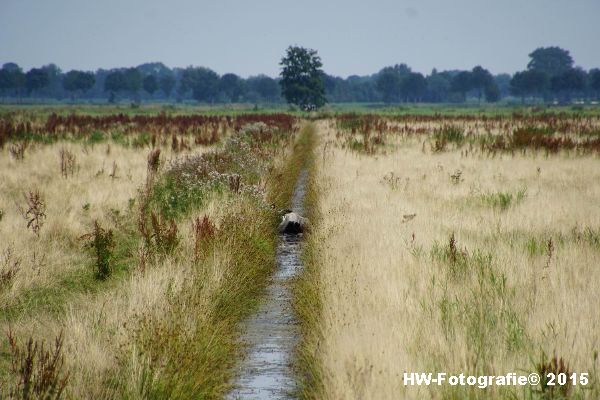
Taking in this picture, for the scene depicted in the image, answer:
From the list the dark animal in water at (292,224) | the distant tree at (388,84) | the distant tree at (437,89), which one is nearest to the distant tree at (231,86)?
the distant tree at (388,84)

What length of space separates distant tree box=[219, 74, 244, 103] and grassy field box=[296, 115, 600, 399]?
135 metres

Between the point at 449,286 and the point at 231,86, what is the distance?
142 metres

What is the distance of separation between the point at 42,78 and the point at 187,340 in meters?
153

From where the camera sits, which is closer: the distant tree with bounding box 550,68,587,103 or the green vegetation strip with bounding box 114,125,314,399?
the green vegetation strip with bounding box 114,125,314,399

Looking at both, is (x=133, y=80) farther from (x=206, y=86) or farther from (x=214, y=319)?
(x=214, y=319)

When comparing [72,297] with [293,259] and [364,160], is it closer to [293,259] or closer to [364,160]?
[293,259]

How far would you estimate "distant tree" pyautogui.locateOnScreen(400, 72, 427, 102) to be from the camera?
149 metres

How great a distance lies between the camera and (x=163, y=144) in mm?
18828

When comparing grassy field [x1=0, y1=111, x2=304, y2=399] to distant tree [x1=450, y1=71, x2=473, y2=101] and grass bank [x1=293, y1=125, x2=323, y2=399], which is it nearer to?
grass bank [x1=293, y1=125, x2=323, y2=399]

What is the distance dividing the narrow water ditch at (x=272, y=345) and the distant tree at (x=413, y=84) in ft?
488

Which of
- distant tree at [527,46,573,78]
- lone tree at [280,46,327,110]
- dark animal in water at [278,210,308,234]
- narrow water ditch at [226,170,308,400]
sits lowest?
narrow water ditch at [226,170,308,400]

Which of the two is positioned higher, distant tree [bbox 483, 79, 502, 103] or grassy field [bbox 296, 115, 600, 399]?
distant tree [bbox 483, 79, 502, 103]

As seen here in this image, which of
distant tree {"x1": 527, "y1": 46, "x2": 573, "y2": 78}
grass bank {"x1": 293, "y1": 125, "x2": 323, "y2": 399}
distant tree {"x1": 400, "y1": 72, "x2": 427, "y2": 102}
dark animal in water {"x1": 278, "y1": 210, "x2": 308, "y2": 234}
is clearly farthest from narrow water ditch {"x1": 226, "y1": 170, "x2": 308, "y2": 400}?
distant tree {"x1": 527, "y1": 46, "x2": 573, "y2": 78}

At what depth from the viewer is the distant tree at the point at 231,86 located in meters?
142
